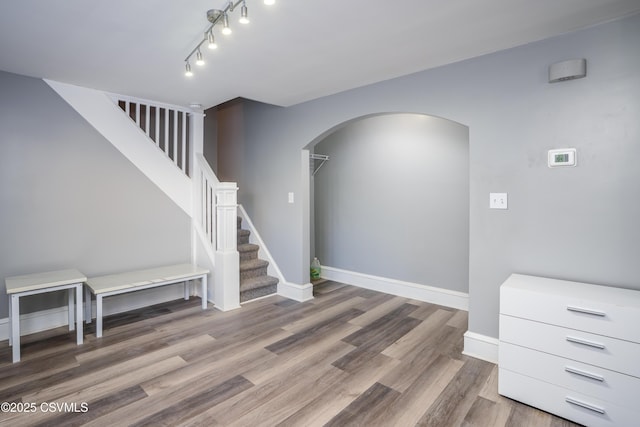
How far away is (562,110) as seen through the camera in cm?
222

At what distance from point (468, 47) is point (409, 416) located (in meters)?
2.56

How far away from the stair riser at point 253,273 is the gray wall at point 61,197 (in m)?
1.04

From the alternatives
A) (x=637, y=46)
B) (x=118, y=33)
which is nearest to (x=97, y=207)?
(x=118, y=33)

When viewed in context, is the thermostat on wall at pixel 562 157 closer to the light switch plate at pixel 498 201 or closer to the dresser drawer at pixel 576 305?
the light switch plate at pixel 498 201

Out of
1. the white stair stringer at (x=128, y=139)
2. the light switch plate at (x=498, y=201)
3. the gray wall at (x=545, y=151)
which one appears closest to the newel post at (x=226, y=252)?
the white stair stringer at (x=128, y=139)

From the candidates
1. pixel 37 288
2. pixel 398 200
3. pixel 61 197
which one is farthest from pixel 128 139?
pixel 398 200

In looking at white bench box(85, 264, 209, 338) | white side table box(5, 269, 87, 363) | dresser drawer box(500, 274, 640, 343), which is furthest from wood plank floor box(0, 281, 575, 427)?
dresser drawer box(500, 274, 640, 343)

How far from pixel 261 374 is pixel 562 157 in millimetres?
2606

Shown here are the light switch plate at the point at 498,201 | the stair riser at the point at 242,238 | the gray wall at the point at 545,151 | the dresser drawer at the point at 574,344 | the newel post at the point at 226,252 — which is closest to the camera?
the dresser drawer at the point at 574,344

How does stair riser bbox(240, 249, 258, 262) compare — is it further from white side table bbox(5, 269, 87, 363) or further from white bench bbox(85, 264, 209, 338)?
white side table bbox(5, 269, 87, 363)

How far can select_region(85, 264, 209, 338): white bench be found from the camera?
2.96 m

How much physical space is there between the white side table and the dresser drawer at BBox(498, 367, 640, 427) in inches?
131

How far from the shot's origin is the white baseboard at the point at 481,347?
100 inches

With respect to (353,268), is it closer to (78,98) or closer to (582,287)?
(582,287)
